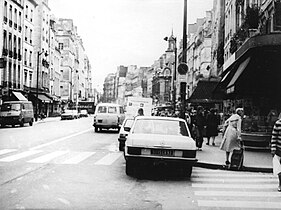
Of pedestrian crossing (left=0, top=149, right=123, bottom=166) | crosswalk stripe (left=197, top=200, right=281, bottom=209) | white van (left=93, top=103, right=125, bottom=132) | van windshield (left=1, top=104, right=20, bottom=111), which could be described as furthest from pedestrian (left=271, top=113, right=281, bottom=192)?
van windshield (left=1, top=104, right=20, bottom=111)

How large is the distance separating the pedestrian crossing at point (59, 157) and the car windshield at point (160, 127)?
6.50 feet

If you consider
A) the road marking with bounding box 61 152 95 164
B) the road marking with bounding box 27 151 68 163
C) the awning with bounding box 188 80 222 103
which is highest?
the awning with bounding box 188 80 222 103

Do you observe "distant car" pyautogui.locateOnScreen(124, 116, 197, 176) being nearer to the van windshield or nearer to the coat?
the coat

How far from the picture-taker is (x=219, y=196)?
27.7 ft

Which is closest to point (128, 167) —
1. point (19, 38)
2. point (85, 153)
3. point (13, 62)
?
point (85, 153)

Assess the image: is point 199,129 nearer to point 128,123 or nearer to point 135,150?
point 128,123

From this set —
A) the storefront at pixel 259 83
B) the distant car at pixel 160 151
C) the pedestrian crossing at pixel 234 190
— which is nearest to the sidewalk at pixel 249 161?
the pedestrian crossing at pixel 234 190

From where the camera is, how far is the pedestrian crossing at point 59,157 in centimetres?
1314

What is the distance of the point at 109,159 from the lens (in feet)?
46.6

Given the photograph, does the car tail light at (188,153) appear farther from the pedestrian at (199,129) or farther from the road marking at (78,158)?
the pedestrian at (199,129)

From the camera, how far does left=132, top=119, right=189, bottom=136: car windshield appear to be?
36.8 feet

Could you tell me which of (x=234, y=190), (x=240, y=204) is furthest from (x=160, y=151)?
(x=240, y=204)

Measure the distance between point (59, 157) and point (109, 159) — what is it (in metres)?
1.54

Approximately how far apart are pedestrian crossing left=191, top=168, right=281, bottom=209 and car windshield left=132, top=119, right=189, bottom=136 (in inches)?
44.7
